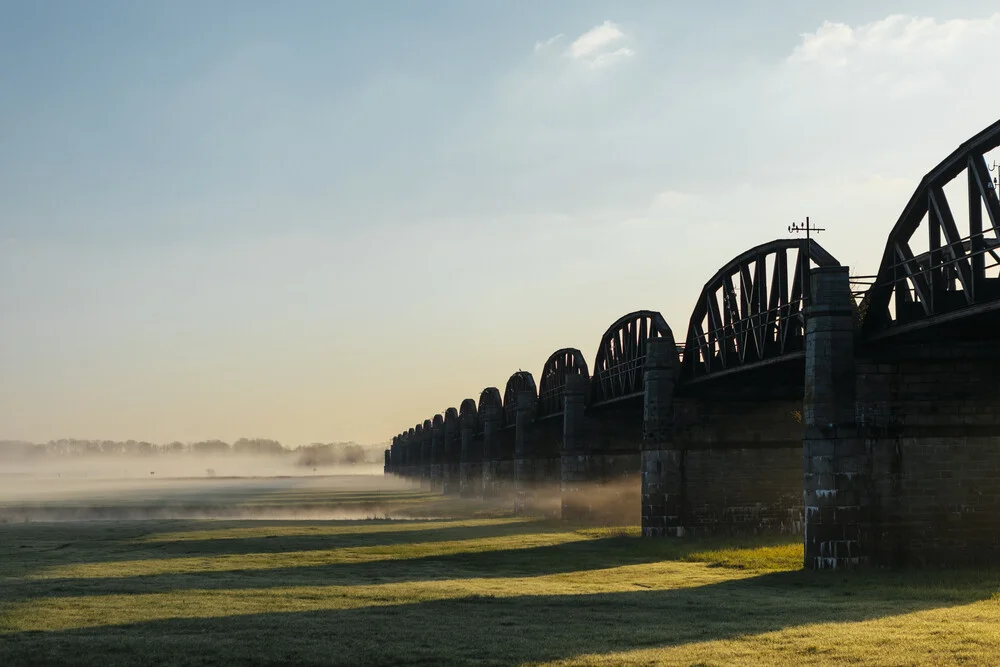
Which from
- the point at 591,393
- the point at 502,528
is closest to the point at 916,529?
the point at 502,528

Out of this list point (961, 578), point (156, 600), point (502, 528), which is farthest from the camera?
point (502, 528)

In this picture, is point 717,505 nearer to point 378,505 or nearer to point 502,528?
point 502,528

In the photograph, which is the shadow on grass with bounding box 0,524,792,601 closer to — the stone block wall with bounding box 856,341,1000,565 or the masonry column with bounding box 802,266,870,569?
the masonry column with bounding box 802,266,870,569

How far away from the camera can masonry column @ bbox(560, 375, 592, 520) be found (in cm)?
5838

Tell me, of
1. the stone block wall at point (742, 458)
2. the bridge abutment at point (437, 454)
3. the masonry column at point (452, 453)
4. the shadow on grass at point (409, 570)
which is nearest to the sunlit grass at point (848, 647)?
the shadow on grass at point (409, 570)

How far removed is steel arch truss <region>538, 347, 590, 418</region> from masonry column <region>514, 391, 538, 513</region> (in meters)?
0.89

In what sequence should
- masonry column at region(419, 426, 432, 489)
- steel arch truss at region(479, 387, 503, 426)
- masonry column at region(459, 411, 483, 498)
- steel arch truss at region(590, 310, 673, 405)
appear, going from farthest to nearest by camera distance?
masonry column at region(419, 426, 432, 489)
masonry column at region(459, 411, 483, 498)
steel arch truss at region(479, 387, 503, 426)
steel arch truss at region(590, 310, 673, 405)

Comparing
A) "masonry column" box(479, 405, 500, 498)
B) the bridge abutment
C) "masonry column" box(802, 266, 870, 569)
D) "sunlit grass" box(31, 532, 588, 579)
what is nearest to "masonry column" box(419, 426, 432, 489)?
the bridge abutment

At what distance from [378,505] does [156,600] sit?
6888 cm

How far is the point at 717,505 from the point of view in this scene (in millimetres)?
43000

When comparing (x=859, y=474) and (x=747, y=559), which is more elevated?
(x=859, y=474)

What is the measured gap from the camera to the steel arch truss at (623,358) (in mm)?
53781

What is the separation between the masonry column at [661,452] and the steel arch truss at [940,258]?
14103 millimetres

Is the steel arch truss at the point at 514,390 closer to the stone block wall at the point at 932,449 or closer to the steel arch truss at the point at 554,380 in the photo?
the steel arch truss at the point at 554,380
